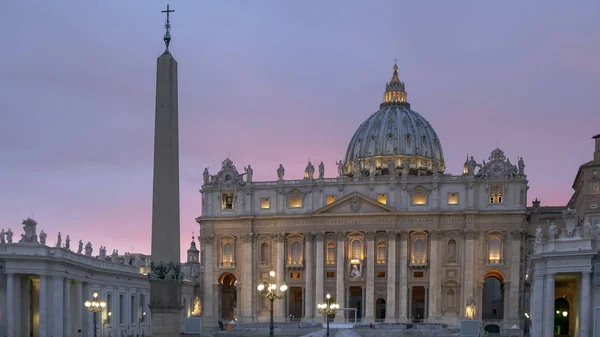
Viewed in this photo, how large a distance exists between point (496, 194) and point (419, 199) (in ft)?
31.3

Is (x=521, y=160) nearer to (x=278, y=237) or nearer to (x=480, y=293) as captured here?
(x=480, y=293)

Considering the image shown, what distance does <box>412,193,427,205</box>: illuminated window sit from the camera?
113375 millimetres

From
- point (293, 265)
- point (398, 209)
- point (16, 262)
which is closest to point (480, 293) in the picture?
point (398, 209)

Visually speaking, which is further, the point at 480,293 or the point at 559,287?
the point at 480,293

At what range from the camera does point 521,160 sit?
11138cm

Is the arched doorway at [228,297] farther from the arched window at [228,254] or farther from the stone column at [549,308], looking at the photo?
the stone column at [549,308]

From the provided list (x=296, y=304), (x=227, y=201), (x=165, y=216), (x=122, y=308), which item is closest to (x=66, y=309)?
(x=122, y=308)

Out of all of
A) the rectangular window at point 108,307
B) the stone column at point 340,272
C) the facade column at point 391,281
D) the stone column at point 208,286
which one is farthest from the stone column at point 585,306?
the stone column at point 208,286

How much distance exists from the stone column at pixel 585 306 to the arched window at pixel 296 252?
69907 mm

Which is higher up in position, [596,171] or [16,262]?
[596,171]

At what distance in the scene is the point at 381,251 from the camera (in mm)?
114125

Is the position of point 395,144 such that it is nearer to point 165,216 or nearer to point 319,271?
point 319,271

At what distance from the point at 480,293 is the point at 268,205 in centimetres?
2960

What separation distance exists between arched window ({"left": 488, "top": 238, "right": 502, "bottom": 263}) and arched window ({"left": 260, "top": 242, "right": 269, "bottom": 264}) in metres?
28.6
